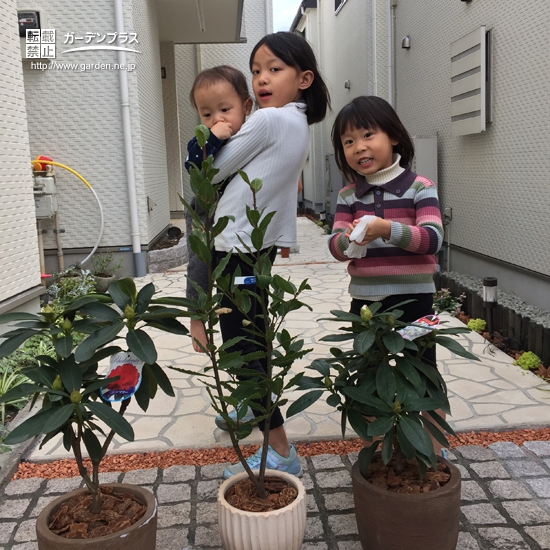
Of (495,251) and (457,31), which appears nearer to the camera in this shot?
(495,251)

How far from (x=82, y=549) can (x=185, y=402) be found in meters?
1.98

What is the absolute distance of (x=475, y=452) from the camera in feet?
8.63

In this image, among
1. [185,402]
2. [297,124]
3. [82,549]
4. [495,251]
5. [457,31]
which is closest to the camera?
[82,549]

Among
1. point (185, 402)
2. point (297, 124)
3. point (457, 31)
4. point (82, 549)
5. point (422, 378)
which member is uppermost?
point (457, 31)

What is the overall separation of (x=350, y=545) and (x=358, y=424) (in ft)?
1.84

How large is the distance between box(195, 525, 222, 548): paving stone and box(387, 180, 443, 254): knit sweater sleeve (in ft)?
3.95

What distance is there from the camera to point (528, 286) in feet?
15.6

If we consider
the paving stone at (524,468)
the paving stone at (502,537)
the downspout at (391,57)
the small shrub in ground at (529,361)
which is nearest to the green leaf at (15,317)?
the paving stone at (502,537)

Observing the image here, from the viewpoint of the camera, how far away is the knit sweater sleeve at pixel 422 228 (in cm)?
199

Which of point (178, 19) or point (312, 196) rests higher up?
Result: point (178, 19)

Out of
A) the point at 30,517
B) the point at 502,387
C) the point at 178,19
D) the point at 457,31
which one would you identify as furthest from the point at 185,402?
the point at 178,19

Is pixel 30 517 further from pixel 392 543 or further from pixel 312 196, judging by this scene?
pixel 312 196

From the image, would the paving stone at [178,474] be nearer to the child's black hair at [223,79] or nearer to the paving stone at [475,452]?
the paving stone at [475,452]

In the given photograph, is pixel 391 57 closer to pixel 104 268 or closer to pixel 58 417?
pixel 104 268
